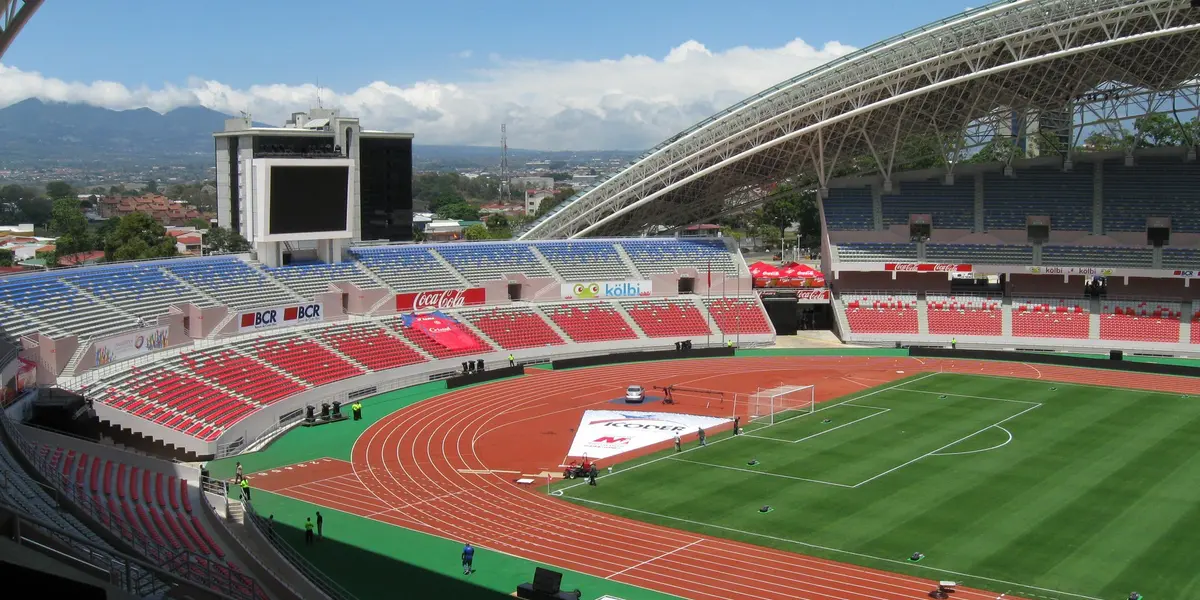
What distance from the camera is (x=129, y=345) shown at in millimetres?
39000

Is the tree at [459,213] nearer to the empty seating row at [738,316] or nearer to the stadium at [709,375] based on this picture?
the stadium at [709,375]

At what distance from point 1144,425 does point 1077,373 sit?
11993 mm

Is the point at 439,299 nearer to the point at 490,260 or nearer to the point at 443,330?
the point at 443,330

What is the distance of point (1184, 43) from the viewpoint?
2105 inches

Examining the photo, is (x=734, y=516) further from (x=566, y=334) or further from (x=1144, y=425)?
(x=566, y=334)

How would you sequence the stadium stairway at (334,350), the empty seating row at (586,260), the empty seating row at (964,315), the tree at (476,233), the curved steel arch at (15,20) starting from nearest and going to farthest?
the curved steel arch at (15,20), the stadium stairway at (334,350), the empty seating row at (964,315), the empty seating row at (586,260), the tree at (476,233)

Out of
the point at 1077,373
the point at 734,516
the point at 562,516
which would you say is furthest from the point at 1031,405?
the point at 562,516

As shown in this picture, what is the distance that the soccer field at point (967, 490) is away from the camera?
24.8 meters

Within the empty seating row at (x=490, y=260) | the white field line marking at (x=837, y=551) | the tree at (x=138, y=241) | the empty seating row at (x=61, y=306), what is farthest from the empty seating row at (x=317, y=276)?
the tree at (x=138, y=241)

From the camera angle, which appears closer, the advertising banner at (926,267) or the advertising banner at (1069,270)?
the advertising banner at (1069,270)

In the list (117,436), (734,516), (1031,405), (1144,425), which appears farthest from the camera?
(1031,405)

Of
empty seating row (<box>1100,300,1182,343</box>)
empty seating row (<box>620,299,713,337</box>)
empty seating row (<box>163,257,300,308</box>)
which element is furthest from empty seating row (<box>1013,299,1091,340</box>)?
empty seating row (<box>163,257,300,308</box>)

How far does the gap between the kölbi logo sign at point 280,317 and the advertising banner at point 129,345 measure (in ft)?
13.5

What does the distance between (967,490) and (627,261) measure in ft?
114
